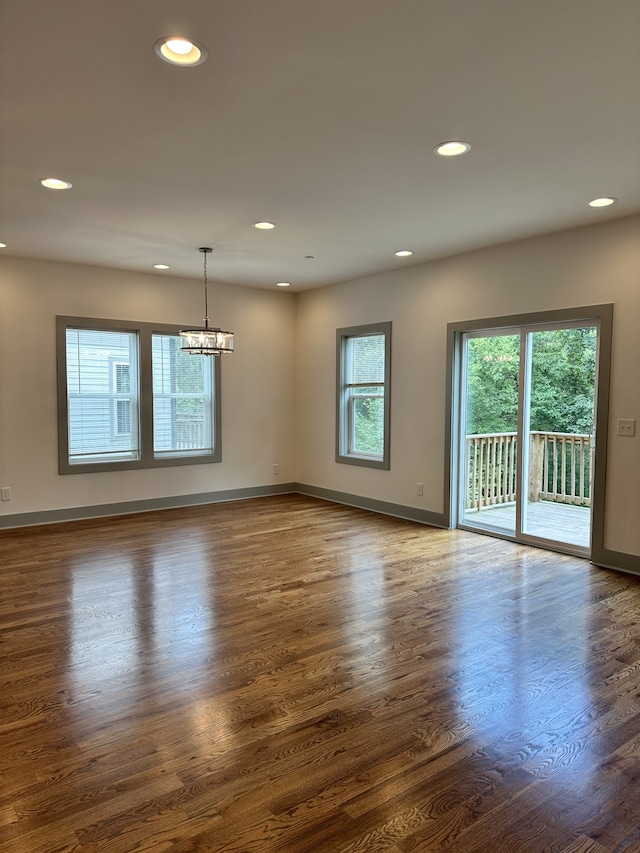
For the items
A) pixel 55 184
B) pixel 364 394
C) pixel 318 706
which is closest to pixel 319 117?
pixel 55 184

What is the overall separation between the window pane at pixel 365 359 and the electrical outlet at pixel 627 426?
2731mm

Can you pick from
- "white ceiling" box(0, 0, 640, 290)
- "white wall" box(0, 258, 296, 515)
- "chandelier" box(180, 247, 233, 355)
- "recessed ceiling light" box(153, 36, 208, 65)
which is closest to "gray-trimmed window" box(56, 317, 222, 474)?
"white wall" box(0, 258, 296, 515)

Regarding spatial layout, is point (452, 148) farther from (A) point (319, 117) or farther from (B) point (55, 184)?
(B) point (55, 184)

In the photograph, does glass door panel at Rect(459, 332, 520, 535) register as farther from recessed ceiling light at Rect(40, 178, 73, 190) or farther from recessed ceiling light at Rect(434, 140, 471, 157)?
recessed ceiling light at Rect(40, 178, 73, 190)

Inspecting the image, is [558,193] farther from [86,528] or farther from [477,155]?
[86,528]

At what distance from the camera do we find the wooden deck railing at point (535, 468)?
187 inches

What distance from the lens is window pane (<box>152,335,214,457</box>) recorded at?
21.5 feet

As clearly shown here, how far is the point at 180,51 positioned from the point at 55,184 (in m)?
1.83

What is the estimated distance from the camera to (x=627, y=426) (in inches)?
168

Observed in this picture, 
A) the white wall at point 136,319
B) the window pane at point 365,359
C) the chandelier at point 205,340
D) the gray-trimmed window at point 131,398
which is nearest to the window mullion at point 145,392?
the gray-trimmed window at point 131,398

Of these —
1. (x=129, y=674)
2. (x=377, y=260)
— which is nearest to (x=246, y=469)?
(x=377, y=260)

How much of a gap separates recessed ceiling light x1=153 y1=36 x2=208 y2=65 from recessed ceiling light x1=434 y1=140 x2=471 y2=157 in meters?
1.39

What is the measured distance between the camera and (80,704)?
8.14 feet

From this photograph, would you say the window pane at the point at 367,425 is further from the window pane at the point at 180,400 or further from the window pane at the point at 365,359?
the window pane at the point at 180,400
